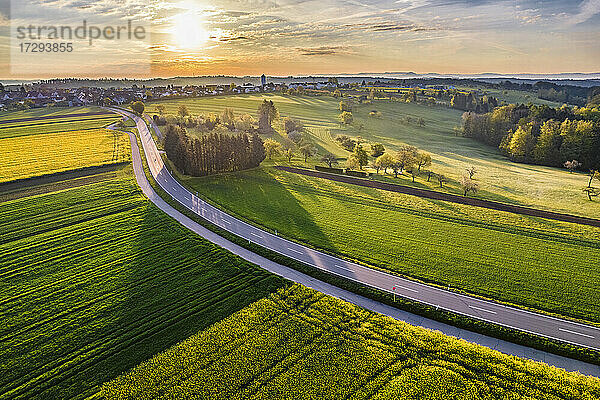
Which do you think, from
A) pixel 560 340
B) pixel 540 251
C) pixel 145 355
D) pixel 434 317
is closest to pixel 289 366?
pixel 145 355

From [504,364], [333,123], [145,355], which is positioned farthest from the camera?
[333,123]

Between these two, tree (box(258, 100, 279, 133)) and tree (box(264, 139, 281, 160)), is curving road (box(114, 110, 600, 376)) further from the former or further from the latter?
tree (box(258, 100, 279, 133))

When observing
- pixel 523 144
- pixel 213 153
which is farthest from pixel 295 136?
pixel 523 144

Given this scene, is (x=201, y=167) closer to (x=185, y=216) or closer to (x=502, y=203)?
(x=185, y=216)

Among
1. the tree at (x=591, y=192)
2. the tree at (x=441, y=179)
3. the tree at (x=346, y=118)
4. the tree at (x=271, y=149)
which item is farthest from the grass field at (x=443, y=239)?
the tree at (x=346, y=118)

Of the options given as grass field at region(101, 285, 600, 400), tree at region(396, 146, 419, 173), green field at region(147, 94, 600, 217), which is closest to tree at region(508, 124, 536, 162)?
green field at region(147, 94, 600, 217)

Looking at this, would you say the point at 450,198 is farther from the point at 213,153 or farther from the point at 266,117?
the point at 266,117

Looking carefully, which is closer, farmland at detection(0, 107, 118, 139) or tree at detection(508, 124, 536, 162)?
tree at detection(508, 124, 536, 162)
